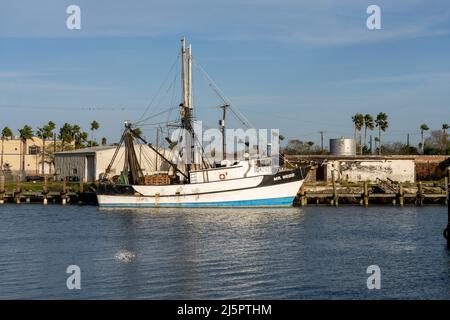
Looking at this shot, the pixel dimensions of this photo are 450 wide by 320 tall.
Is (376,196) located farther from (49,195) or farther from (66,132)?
(66,132)

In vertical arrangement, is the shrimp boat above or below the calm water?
above

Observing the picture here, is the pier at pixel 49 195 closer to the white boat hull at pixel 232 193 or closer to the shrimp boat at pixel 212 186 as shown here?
the shrimp boat at pixel 212 186

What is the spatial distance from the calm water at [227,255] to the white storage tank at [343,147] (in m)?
33.5

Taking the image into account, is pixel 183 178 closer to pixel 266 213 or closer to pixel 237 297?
pixel 266 213

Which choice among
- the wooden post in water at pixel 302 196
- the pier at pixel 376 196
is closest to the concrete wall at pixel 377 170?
the pier at pixel 376 196

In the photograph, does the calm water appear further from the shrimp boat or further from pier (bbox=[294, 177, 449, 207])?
pier (bbox=[294, 177, 449, 207])

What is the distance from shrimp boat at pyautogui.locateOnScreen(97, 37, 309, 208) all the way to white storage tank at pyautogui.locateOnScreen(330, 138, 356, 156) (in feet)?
90.5

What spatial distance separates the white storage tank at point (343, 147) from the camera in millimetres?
88188

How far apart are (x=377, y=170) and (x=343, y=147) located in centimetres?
880

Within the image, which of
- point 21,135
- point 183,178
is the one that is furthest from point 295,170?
point 21,135

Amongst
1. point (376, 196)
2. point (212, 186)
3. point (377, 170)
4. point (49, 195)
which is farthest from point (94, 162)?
point (376, 196)

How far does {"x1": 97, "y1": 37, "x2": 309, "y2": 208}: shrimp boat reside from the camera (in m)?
60.3

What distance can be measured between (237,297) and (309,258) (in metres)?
8.83

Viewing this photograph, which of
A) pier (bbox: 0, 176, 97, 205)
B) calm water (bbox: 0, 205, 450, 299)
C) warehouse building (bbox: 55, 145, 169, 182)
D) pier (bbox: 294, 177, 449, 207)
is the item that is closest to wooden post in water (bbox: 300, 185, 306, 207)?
pier (bbox: 294, 177, 449, 207)
